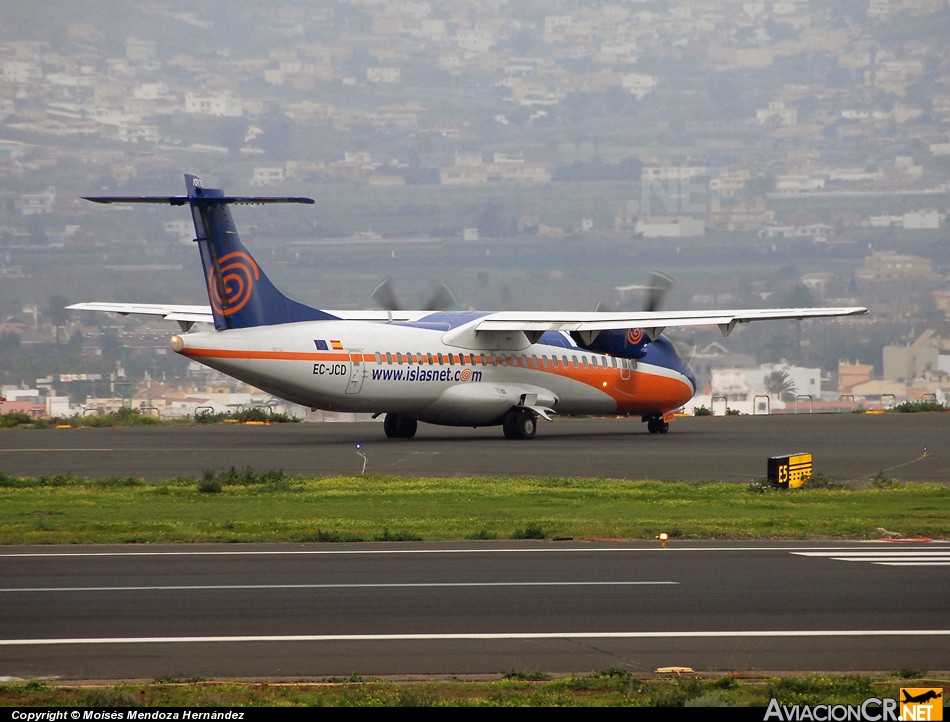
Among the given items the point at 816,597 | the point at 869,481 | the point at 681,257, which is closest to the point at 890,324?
the point at 681,257

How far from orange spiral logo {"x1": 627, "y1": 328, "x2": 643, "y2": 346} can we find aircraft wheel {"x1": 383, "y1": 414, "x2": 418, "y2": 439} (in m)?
6.93

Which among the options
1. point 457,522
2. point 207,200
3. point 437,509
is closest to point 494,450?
point 207,200

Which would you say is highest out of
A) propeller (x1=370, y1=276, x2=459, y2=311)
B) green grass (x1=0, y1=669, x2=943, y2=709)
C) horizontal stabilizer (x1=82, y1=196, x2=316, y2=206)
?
horizontal stabilizer (x1=82, y1=196, x2=316, y2=206)

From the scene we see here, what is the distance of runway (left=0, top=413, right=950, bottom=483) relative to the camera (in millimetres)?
28672

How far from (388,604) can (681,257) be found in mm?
150729

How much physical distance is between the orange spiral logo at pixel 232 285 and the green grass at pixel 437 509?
6.60 m

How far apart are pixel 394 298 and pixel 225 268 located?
11505mm

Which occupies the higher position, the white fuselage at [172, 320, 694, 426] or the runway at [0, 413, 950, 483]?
the white fuselage at [172, 320, 694, 426]

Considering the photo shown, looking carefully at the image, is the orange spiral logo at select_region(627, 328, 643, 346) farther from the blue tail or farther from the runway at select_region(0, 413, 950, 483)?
the blue tail

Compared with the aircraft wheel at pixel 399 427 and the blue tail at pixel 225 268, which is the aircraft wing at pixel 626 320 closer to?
the aircraft wheel at pixel 399 427

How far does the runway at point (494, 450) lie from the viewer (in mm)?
28672

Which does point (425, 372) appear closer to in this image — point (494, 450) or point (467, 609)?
point (494, 450)

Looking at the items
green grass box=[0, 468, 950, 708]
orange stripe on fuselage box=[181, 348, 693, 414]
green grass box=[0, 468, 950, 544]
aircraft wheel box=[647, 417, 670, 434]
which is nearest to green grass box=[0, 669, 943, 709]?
green grass box=[0, 468, 950, 708]

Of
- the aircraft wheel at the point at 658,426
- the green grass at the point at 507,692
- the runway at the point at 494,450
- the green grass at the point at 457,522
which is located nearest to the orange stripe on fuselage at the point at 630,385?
the aircraft wheel at the point at 658,426
